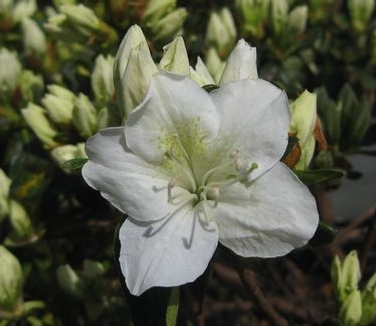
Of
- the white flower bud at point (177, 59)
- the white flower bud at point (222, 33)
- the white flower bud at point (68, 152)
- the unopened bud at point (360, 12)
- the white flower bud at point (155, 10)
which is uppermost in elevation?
the white flower bud at point (177, 59)

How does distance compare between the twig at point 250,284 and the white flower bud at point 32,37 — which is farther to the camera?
the white flower bud at point 32,37

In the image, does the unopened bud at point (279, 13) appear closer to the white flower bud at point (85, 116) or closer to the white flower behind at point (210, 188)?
the white flower bud at point (85, 116)

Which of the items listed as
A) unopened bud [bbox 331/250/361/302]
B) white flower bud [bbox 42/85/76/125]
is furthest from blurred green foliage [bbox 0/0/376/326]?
unopened bud [bbox 331/250/361/302]

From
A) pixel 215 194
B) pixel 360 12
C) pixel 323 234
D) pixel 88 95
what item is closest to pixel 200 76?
pixel 215 194

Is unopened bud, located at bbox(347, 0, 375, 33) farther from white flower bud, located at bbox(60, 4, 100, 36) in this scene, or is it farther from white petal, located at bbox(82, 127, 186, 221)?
white petal, located at bbox(82, 127, 186, 221)

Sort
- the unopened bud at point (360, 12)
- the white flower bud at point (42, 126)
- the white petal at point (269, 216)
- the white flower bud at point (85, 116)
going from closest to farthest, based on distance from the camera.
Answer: the white petal at point (269, 216) → the white flower bud at point (85, 116) → the white flower bud at point (42, 126) → the unopened bud at point (360, 12)

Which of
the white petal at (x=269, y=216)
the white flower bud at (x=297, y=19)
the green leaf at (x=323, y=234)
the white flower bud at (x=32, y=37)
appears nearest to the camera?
the white petal at (x=269, y=216)

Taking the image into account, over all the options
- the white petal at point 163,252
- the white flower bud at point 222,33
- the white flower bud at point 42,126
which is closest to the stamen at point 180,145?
the white petal at point 163,252
